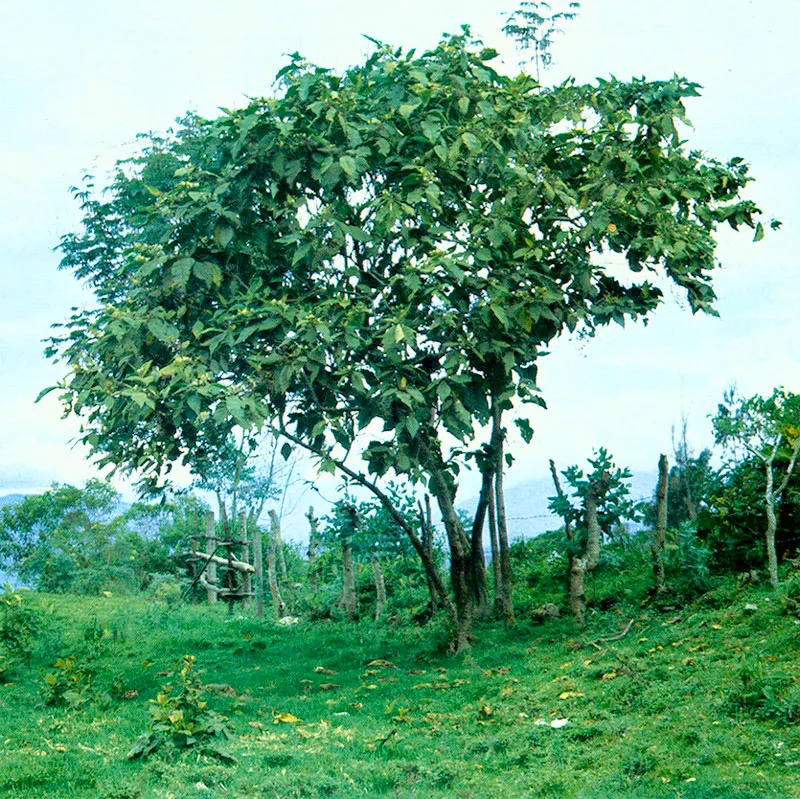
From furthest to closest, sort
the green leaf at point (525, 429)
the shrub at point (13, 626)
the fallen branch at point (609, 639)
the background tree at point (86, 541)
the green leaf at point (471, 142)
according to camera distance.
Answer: the background tree at point (86, 541) → the shrub at point (13, 626) → the green leaf at point (525, 429) → the fallen branch at point (609, 639) → the green leaf at point (471, 142)

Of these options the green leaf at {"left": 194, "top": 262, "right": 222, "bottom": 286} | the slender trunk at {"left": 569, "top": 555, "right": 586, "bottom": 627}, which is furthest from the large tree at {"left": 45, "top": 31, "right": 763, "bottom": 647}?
the slender trunk at {"left": 569, "top": 555, "right": 586, "bottom": 627}

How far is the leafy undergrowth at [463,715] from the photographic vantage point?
6.37m

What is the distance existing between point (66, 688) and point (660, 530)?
6.86 metres

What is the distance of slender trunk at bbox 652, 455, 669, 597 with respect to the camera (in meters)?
11.7

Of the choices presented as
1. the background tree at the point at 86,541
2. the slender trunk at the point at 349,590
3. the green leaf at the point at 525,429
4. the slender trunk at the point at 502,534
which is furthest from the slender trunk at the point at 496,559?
the background tree at the point at 86,541

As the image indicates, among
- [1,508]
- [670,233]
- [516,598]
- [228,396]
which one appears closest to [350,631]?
[516,598]

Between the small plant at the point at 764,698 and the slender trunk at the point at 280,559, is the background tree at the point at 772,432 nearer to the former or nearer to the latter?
the small plant at the point at 764,698

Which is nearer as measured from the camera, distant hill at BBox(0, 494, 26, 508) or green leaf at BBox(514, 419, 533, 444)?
green leaf at BBox(514, 419, 533, 444)

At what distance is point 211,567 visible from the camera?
20.5m

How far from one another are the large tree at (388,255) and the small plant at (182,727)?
265 cm

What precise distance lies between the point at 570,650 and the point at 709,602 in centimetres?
167

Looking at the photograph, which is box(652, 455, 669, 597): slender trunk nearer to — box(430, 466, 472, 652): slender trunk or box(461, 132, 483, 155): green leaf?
box(430, 466, 472, 652): slender trunk

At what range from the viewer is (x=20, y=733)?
869cm

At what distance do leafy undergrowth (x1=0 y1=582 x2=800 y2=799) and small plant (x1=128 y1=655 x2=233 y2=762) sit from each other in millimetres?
46
